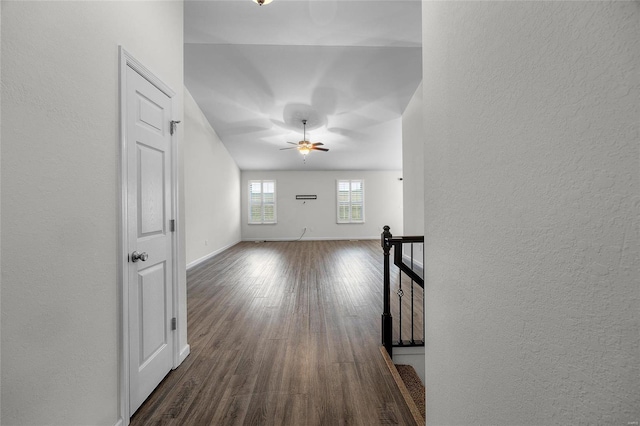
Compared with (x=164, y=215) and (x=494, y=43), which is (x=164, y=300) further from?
(x=494, y=43)

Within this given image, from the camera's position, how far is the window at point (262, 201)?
34.2 feet

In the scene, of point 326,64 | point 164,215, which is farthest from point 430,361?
point 326,64

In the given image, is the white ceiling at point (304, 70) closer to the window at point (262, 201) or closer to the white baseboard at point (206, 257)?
the window at point (262, 201)

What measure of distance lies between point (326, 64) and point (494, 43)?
429cm

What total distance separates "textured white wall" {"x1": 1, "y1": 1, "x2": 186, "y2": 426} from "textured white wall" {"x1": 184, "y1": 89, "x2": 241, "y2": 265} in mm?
4190

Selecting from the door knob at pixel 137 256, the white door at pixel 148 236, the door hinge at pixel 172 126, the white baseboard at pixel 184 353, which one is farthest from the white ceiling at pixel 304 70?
the white baseboard at pixel 184 353

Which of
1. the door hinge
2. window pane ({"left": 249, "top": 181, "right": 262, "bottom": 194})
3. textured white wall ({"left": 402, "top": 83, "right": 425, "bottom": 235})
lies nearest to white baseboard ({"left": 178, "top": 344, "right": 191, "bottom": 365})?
the door hinge

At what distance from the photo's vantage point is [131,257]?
63.4 inches

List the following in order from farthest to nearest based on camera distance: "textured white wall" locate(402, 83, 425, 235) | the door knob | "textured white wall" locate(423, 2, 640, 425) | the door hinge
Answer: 1. "textured white wall" locate(402, 83, 425, 235)
2. the door hinge
3. the door knob
4. "textured white wall" locate(423, 2, 640, 425)

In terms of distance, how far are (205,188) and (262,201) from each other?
4007 millimetres

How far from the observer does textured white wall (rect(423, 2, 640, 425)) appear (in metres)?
0.50

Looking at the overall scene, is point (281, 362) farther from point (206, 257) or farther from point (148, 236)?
point (206, 257)

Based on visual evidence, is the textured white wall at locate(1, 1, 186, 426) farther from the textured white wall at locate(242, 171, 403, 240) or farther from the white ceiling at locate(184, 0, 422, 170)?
the textured white wall at locate(242, 171, 403, 240)

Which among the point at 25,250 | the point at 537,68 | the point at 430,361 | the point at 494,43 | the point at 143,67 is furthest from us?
the point at 143,67
